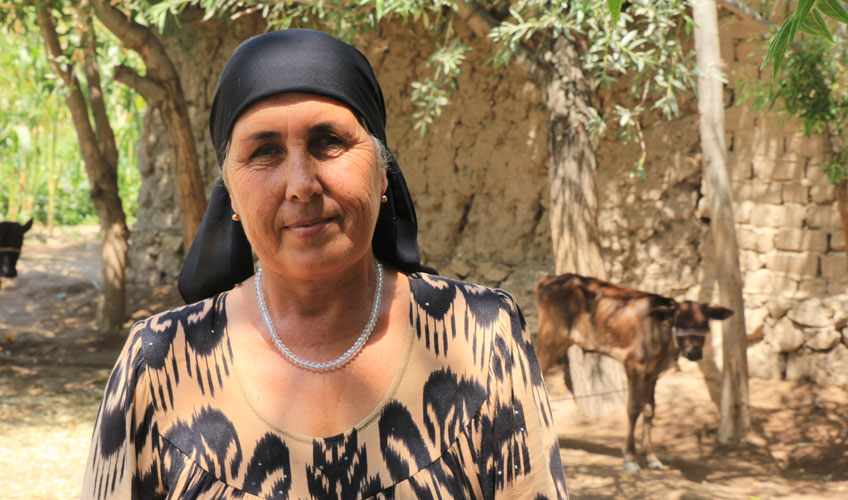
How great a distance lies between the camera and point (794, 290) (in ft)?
23.1

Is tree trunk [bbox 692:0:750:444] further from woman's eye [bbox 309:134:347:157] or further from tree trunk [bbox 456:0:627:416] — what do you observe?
woman's eye [bbox 309:134:347:157]

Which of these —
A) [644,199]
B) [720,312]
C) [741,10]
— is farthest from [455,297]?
[644,199]

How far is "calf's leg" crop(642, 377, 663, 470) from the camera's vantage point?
6.13m

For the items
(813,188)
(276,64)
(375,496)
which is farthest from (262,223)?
(813,188)

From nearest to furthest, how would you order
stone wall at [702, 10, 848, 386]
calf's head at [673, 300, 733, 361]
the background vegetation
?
calf's head at [673, 300, 733, 361] < stone wall at [702, 10, 848, 386] < the background vegetation

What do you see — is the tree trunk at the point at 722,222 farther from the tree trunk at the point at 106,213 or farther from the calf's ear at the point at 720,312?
the tree trunk at the point at 106,213

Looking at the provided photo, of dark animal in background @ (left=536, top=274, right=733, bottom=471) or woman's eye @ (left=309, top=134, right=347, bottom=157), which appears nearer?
woman's eye @ (left=309, top=134, right=347, bottom=157)

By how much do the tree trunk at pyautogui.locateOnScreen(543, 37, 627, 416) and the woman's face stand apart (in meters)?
5.36

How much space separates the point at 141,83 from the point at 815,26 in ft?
23.9

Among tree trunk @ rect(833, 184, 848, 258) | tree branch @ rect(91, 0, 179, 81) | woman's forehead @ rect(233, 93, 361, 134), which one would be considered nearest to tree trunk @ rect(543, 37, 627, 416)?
tree trunk @ rect(833, 184, 848, 258)

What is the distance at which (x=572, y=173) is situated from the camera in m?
6.74

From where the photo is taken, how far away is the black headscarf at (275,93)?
1.44m

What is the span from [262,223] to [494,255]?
7.39m

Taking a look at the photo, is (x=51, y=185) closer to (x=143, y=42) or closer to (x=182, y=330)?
(x=143, y=42)
